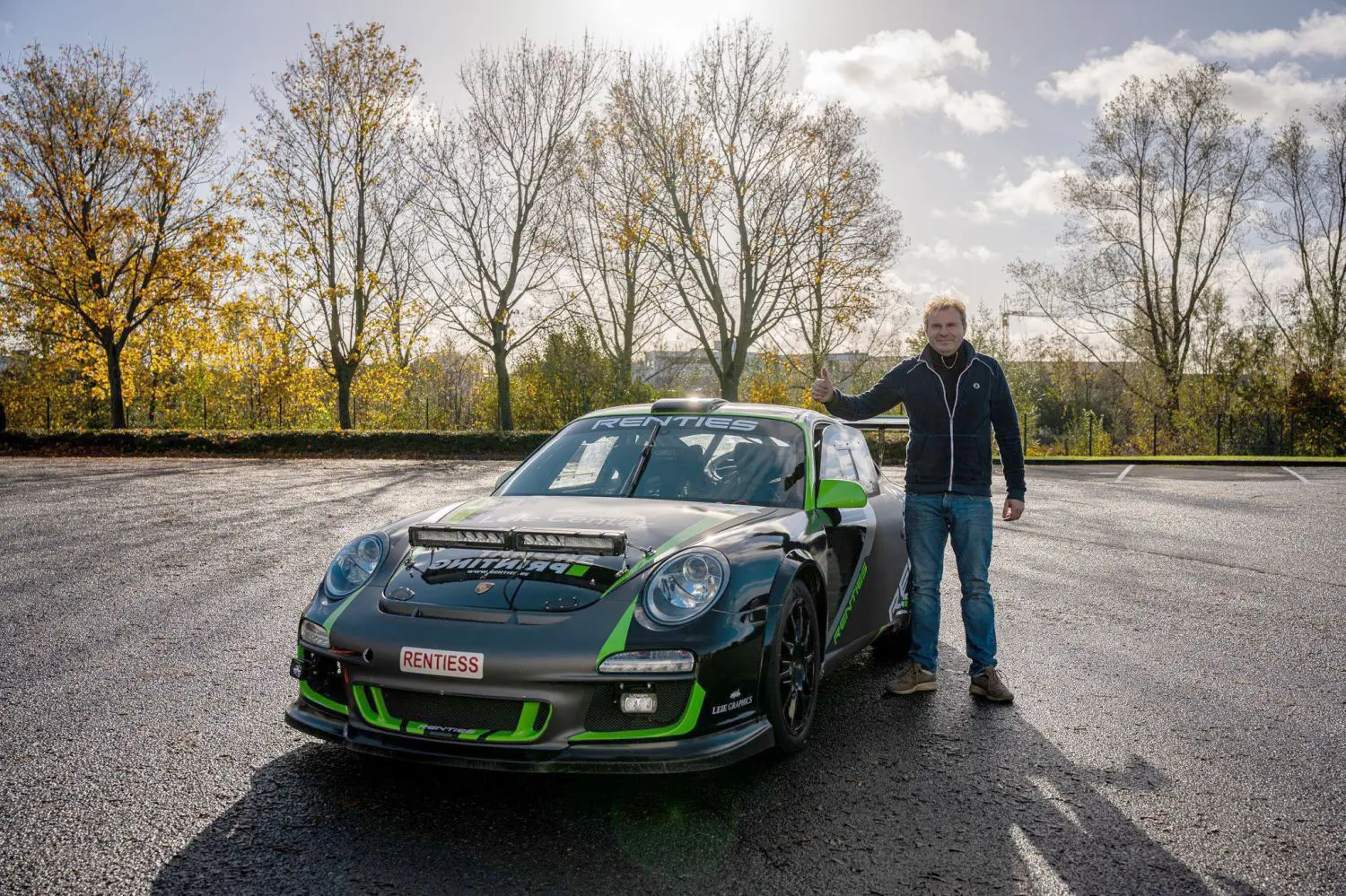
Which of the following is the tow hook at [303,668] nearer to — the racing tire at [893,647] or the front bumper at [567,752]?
the front bumper at [567,752]

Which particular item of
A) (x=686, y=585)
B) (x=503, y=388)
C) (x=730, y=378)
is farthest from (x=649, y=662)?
(x=503, y=388)

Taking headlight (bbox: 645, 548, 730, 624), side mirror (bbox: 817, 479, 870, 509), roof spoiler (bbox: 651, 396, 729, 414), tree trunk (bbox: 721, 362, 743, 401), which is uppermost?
tree trunk (bbox: 721, 362, 743, 401)

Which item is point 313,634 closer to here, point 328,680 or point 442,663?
point 328,680

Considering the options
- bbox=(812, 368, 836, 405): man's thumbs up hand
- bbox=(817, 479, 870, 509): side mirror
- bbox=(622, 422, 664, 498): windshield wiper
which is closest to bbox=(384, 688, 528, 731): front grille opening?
bbox=(622, 422, 664, 498): windshield wiper

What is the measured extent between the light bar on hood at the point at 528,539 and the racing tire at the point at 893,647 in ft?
8.27

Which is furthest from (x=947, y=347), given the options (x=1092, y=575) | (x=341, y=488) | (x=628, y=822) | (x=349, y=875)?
(x=341, y=488)

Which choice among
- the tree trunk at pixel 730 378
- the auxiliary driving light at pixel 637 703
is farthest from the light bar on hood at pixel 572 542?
the tree trunk at pixel 730 378

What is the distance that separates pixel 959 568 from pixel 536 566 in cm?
240

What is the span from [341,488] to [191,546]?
647 cm

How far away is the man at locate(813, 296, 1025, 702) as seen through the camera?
480 cm

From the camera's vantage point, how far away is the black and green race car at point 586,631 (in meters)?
3.12

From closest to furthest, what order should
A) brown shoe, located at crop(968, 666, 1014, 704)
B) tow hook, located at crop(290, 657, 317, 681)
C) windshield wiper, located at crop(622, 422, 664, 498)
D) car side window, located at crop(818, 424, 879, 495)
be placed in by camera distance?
tow hook, located at crop(290, 657, 317, 681) < windshield wiper, located at crop(622, 422, 664, 498) < brown shoe, located at crop(968, 666, 1014, 704) < car side window, located at crop(818, 424, 879, 495)

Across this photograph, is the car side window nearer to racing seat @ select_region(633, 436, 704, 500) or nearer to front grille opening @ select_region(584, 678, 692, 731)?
racing seat @ select_region(633, 436, 704, 500)

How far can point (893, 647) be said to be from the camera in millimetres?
5672
